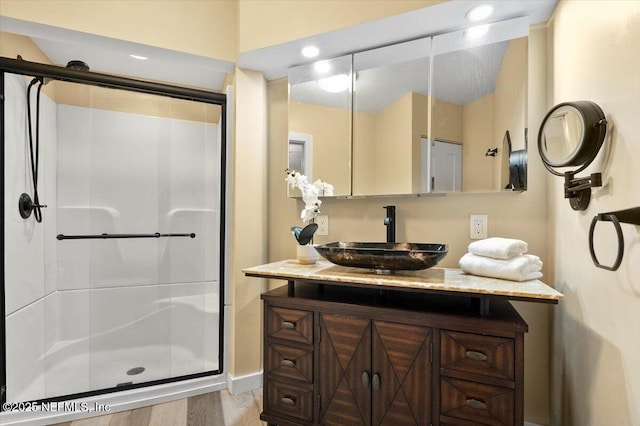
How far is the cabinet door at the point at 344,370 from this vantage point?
1.48 meters

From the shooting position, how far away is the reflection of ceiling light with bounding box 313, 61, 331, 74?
2115 mm

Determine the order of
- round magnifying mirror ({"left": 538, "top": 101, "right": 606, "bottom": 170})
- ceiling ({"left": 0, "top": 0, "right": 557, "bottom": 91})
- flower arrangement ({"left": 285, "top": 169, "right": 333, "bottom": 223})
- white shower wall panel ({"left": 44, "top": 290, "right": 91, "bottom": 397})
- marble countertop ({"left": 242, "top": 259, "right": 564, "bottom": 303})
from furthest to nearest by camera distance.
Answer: white shower wall panel ({"left": 44, "top": 290, "right": 91, "bottom": 397}) < flower arrangement ({"left": 285, "top": 169, "right": 333, "bottom": 223}) < ceiling ({"left": 0, "top": 0, "right": 557, "bottom": 91}) < marble countertop ({"left": 242, "top": 259, "right": 564, "bottom": 303}) < round magnifying mirror ({"left": 538, "top": 101, "right": 606, "bottom": 170})

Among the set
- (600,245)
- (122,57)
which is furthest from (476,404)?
(122,57)

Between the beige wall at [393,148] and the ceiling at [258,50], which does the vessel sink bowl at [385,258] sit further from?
the ceiling at [258,50]

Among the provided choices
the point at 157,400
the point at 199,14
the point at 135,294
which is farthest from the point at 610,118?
the point at 135,294

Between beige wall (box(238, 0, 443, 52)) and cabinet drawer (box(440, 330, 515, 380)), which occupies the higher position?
beige wall (box(238, 0, 443, 52))

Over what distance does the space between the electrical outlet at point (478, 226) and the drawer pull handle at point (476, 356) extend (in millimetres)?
690

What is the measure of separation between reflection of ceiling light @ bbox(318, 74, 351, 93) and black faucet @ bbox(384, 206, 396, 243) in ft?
2.76

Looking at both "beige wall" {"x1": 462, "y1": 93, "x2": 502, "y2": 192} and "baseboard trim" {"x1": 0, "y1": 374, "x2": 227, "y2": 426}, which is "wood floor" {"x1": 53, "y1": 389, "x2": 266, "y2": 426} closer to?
"baseboard trim" {"x1": 0, "y1": 374, "x2": 227, "y2": 426}

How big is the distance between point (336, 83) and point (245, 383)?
2.11 metres

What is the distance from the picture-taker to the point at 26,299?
200cm

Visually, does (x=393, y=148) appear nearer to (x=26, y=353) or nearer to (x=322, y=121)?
(x=322, y=121)

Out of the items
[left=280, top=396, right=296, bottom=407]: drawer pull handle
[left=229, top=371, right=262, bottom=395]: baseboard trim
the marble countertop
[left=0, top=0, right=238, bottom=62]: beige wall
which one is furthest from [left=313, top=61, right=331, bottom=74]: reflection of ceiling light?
[left=229, top=371, right=262, bottom=395]: baseboard trim

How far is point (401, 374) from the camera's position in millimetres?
1401
